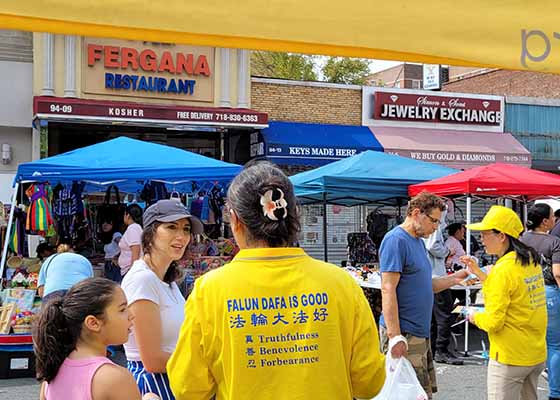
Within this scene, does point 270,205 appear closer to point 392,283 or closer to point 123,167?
point 392,283

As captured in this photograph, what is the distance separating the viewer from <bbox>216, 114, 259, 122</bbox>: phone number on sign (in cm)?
1709

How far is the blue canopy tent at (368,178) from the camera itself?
11.3 m

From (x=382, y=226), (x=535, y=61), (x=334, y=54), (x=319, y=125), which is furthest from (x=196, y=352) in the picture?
(x=319, y=125)

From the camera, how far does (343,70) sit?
36.4m

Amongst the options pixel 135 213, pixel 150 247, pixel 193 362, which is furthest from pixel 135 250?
pixel 193 362

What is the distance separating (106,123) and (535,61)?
51.5ft

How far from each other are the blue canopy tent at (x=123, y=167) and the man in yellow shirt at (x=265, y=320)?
7276 millimetres

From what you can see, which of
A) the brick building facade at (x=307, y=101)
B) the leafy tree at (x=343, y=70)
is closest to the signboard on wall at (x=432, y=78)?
the leafy tree at (x=343, y=70)

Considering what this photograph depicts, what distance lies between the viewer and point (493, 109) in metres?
21.5

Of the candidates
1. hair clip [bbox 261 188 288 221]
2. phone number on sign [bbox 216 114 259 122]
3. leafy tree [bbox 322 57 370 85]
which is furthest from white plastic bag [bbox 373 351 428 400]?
leafy tree [bbox 322 57 370 85]

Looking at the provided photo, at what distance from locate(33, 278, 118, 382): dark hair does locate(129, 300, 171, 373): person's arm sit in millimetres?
434

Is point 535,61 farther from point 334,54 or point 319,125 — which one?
point 319,125

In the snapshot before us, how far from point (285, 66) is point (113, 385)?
32.4m

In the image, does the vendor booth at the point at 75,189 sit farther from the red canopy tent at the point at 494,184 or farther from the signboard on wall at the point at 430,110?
the signboard on wall at the point at 430,110
